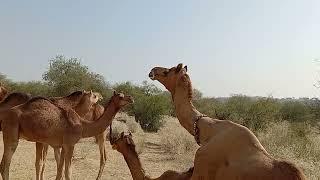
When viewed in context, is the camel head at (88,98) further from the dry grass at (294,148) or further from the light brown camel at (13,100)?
the dry grass at (294,148)

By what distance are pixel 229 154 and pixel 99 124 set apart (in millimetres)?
7282

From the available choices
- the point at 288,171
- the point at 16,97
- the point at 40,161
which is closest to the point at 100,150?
the point at 40,161

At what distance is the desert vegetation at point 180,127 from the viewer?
1662 cm

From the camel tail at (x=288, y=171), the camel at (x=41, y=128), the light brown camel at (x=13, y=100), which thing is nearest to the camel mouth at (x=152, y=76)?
the camel tail at (x=288, y=171)

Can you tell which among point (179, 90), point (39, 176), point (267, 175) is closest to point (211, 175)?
point (267, 175)

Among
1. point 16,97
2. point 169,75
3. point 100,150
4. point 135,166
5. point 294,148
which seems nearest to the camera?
point 169,75

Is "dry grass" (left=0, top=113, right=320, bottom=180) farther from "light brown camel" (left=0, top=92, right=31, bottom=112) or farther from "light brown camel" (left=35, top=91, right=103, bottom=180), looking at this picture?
"light brown camel" (left=0, top=92, right=31, bottom=112)

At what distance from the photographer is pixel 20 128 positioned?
10297 mm

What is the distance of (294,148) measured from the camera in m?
16.4

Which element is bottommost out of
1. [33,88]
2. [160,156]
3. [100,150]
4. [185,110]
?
[160,156]

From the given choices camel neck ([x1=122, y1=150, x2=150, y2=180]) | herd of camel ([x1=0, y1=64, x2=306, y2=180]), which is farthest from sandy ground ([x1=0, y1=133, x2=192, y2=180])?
camel neck ([x1=122, y1=150, x2=150, y2=180])

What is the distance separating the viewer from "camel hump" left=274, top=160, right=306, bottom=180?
169 inches

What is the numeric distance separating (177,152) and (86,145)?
379 cm

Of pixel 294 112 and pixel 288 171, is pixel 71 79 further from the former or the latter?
pixel 288 171
